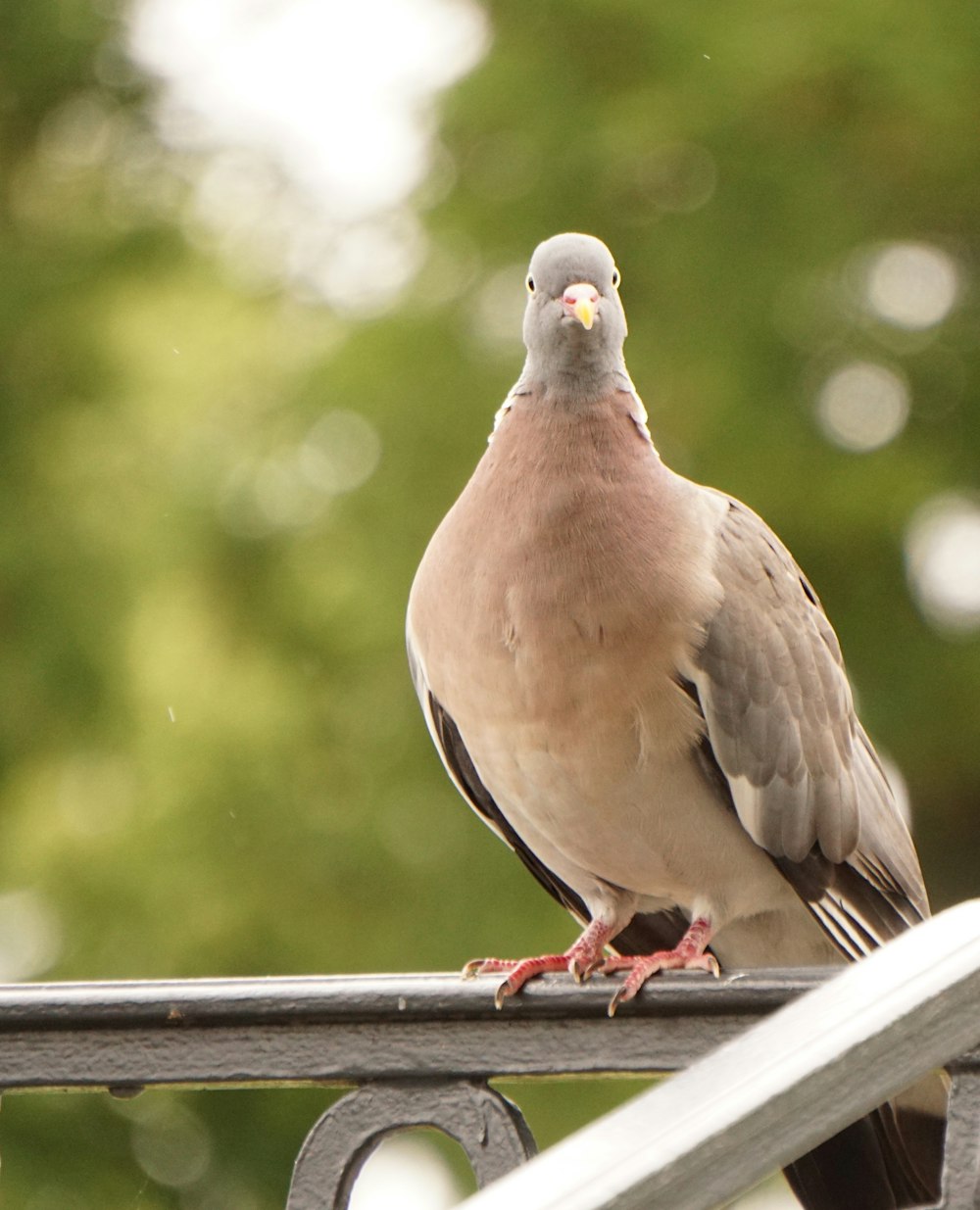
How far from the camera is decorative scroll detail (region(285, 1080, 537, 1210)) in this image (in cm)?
145

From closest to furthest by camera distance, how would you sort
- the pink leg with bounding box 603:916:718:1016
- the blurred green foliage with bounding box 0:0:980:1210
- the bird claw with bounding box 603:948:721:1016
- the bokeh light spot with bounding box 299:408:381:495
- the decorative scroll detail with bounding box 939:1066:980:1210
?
the decorative scroll detail with bounding box 939:1066:980:1210 < the bird claw with bounding box 603:948:721:1016 < the pink leg with bounding box 603:916:718:1016 < the blurred green foliage with bounding box 0:0:980:1210 < the bokeh light spot with bounding box 299:408:381:495

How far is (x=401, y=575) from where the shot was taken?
576 centimetres

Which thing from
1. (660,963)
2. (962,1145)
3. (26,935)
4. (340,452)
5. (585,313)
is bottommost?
(962,1145)

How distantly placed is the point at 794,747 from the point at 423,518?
9.06ft

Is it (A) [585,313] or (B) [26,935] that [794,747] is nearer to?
(A) [585,313]

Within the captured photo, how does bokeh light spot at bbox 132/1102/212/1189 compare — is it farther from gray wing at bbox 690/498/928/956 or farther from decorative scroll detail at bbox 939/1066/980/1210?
decorative scroll detail at bbox 939/1066/980/1210

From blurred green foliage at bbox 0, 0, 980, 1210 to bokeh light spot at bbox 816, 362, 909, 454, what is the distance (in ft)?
0.20

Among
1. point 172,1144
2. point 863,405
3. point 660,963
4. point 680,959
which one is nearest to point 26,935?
point 172,1144

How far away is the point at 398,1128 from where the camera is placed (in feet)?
4.94

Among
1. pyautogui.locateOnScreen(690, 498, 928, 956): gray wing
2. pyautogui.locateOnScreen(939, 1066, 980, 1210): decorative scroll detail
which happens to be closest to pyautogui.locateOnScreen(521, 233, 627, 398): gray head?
pyautogui.locateOnScreen(690, 498, 928, 956): gray wing

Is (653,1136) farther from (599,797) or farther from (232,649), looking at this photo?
(232,649)

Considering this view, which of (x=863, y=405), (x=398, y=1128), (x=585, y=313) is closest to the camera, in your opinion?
(x=398, y=1128)

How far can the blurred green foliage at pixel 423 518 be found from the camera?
5684mm

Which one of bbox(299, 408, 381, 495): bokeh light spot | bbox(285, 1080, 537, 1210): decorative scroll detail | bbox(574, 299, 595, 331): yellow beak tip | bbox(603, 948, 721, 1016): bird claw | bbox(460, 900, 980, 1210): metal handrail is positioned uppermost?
bbox(299, 408, 381, 495): bokeh light spot
